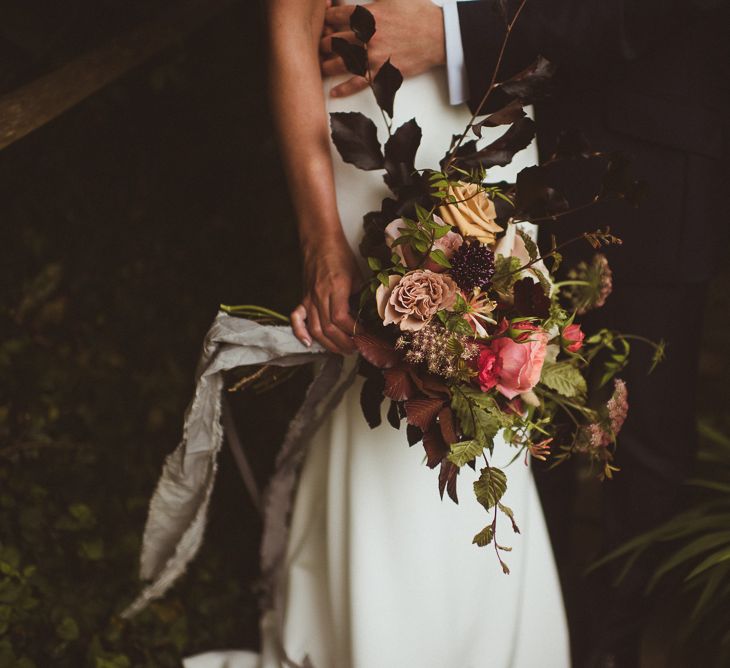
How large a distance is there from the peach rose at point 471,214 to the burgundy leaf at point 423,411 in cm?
21

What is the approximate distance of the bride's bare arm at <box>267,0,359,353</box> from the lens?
38.8 inches

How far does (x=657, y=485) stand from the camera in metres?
1.36

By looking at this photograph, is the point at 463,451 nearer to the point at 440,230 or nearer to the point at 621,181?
the point at 440,230

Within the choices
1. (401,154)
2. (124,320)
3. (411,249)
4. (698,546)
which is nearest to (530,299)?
(411,249)

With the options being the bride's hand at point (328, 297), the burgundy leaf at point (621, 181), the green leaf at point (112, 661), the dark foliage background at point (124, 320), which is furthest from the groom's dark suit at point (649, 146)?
the green leaf at point (112, 661)

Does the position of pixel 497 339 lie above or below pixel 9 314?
above

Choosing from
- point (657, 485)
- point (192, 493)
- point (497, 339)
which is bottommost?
point (657, 485)

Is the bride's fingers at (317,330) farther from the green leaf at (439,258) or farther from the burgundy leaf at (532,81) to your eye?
the burgundy leaf at (532,81)

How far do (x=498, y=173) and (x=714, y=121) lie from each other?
15.2 inches

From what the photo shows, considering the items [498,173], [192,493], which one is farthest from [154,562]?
[498,173]

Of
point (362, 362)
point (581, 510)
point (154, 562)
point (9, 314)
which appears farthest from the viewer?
point (581, 510)

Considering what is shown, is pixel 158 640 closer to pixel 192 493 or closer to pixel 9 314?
pixel 192 493

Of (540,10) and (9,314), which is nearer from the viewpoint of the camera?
(540,10)

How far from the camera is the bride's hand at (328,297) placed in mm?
969
